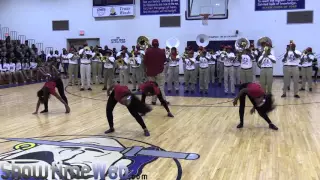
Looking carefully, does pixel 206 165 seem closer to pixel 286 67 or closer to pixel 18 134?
pixel 18 134

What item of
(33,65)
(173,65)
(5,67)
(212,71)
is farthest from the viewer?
(33,65)

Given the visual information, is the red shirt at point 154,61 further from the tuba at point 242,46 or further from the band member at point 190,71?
the tuba at point 242,46

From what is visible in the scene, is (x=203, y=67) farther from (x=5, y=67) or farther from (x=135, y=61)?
(x=5, y=67)

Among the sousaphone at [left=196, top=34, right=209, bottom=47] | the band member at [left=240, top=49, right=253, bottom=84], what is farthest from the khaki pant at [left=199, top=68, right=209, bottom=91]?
the sousaphone at [left=196, top=34, right=209, bottom=47]

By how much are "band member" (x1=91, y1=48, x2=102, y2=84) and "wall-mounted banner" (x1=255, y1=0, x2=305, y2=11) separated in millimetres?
8552

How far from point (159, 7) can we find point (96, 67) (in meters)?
6.22

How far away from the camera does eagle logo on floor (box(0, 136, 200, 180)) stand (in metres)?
4.21

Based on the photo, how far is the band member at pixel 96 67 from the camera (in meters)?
14.0

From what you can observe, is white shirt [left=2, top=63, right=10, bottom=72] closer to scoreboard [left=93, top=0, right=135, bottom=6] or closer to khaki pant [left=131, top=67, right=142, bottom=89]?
khaki pant [left=131, top=67, right=142, bottom=89]

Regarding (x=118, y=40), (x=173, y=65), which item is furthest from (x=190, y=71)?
(x=118, y=40)

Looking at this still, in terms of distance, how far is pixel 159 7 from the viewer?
19.3 metres

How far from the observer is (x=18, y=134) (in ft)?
20.6

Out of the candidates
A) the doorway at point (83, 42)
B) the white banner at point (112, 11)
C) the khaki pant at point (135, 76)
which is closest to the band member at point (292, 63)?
the khaki pant at point (135, 76)

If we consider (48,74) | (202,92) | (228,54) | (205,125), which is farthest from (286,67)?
(48,74)
